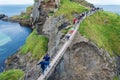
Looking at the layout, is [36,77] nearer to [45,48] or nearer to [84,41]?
[84,41]

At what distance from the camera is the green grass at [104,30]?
2312 inches

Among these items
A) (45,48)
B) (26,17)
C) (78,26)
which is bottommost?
(26,17)

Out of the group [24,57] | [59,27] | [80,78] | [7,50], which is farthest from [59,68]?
[7,50]

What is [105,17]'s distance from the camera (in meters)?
74.1

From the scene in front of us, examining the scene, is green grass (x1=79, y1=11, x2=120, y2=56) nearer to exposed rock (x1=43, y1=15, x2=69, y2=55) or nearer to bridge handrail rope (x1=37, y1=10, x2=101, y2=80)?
bridge handrail rope (x1=37, y1=10, x2=101, y2=80)

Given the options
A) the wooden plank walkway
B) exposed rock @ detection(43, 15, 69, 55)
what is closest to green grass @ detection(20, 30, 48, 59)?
exposed rock @ detection(43, 15, 69, 55)

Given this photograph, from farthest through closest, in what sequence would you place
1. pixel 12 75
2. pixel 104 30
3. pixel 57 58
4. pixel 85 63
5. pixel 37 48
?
pixel 37 48 < pixel 104 30 < pixel 12 75 < pixel 85 63 < pixel 57 58

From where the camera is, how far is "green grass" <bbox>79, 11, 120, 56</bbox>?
193ft

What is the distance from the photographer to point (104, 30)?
67562mm

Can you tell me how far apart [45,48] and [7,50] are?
33.5 meters

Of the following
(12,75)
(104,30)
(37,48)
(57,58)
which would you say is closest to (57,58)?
(57,58)

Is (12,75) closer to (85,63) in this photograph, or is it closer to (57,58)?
(85,63)

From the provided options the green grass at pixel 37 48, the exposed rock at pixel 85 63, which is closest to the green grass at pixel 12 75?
the exposed rock at pixel 85 63

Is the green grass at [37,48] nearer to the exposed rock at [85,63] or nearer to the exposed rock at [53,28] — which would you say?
the exposed rock at [53,28]
